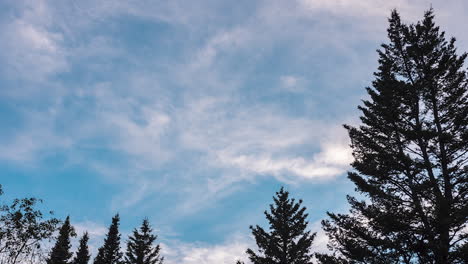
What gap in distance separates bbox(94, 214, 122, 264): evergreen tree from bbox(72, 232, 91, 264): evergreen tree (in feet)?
4.88

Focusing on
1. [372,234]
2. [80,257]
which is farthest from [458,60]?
[80,257]

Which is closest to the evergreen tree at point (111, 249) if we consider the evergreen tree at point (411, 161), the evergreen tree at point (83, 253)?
the evergreen tree at point (83, 253)

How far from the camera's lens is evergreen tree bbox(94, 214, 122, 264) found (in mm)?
38812

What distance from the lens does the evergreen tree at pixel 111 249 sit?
38.8 m

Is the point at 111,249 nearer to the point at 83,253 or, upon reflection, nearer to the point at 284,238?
the point at 83,253

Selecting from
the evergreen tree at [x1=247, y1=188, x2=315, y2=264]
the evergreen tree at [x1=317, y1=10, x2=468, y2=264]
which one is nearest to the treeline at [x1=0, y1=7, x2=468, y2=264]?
the evergreen tree at [x1=317, y1=10, x2=468, y2=264]

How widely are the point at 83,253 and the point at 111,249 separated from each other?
5794mm

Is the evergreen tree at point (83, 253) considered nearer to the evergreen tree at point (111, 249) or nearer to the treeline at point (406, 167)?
the evergreen tree at point (111, 249)

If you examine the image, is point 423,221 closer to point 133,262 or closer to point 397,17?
point 397,17

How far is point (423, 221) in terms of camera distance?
47.5 feet

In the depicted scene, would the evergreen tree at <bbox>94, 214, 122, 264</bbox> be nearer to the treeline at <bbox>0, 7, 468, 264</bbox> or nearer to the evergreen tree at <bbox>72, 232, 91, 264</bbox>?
the evergreen tree at <bbox>72, 232, 91, 264</bbox>

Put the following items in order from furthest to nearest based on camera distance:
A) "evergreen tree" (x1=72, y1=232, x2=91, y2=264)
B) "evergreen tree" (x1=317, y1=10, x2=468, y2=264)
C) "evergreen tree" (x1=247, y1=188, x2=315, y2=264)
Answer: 1. "evergreen tree" (x1=72, y1=232, x2=91, y2=264)
2. "evergreen tree" (x1=247, y1=188, x2=315, y2=264)
3. "evergreen tree" (x1=317, y1=10, x2=468, y2=264)

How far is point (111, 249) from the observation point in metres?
39.2

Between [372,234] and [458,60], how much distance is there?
10.4 meters
